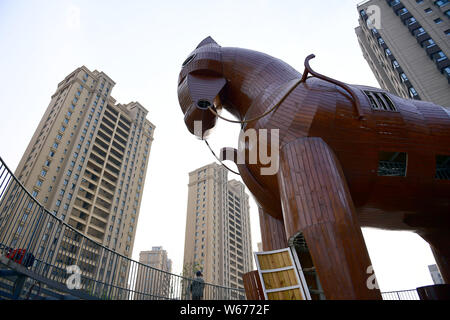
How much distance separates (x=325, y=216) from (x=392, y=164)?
3.02m

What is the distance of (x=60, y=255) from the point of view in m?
6.05

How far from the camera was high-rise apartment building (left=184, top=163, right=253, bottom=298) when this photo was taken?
7125cm

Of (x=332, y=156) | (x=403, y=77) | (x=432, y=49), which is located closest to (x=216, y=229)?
(x=403, y=77)

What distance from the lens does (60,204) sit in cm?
4731

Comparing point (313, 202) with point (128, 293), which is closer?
point (313, 202)

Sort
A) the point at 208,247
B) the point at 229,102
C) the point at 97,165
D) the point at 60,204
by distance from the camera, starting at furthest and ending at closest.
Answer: the point at 208,247, the point at 97,165, the point at 60,204, the point at 229,102

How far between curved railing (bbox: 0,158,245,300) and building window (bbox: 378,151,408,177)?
6749mm

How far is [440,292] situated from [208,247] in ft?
217

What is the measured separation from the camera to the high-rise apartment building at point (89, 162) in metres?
48.2

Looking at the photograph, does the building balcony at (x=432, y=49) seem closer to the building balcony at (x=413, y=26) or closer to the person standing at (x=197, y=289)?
the building balcony at (x=413, y=26)

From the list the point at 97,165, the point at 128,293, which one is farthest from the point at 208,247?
the point at 128,293

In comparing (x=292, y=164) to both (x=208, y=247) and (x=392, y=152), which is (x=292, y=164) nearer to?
(x=392, y=152)

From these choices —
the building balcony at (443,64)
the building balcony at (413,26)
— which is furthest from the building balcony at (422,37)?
the building balcony at (443,64)

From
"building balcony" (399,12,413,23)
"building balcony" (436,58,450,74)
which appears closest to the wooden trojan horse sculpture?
"building balcony" (436,58,450,74)
